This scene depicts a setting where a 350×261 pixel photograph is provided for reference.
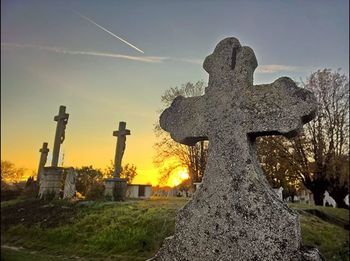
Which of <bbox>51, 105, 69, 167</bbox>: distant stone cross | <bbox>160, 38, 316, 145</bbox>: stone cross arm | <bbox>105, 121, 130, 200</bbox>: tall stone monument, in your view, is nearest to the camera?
<bbox>160, 38, 316, 145</bbox>: stone cross arm

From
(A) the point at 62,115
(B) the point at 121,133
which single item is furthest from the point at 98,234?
(A) the point at 62,115

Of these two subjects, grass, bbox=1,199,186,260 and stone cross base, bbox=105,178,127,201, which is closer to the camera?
grass, bbox=1,199,186,260

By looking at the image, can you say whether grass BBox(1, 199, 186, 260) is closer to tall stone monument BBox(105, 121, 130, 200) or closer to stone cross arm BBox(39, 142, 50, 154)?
tall stone monument BBox(105, 121, 130, 200)

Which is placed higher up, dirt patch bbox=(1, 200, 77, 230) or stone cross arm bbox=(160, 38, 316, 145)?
stone cross arm bbox=(160, 38, 316, 145)

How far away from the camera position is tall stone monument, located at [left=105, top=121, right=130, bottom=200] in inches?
674

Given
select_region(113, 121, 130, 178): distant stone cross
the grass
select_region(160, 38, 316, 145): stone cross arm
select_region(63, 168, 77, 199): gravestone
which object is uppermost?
select_region(113, 121, 130, 178): distant stone cross

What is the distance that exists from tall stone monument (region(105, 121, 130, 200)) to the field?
2.26 m

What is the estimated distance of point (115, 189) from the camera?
17.2 m

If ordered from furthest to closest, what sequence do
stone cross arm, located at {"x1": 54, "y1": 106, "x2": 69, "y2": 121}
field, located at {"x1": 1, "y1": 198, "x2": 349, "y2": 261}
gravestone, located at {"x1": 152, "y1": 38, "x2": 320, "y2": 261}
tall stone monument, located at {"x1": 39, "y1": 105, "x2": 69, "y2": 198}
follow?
1. stone cross arm, located at {"x1": 54, "y1": 106, "x2": 69, "y2": 121}
2. tall stone monument, located at {"x1": 39, "y1": 105, "x2": 69, "y2": 198}
3. field, located at {"x1": 1, "y1": 198, "x2": 349, "y2": 261}
4. gravestone, located at {"x1": 152, "y1": 38, "x2": 320, "y2": 261}

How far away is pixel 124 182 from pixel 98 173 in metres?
23.7

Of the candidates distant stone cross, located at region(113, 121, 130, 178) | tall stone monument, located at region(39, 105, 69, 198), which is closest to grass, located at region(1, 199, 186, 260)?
distant stone cross, located at region(113, 121, 130, 178)

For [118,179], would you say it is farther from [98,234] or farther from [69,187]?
[98,234]

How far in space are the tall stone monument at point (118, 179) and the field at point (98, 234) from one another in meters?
2.26

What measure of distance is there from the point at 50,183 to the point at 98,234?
388 inches
